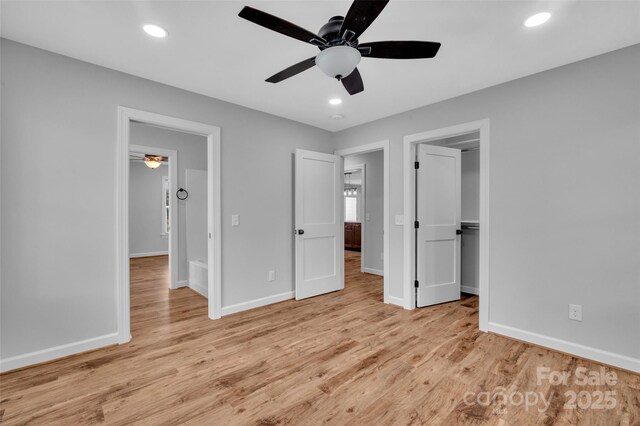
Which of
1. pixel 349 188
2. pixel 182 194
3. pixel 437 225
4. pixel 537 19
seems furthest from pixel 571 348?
pixel 349 188

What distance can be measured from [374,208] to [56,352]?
15.9 feet

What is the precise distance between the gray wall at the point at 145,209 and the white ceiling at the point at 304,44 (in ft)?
20.0

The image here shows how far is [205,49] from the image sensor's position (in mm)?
2295

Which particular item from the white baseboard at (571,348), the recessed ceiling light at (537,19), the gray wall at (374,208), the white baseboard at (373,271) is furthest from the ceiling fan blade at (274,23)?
the white baseboard at (373,271)

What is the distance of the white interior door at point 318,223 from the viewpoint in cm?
399

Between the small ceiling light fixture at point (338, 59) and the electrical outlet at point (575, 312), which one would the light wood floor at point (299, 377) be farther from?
the small ceiling light fixture at point (338, 59)

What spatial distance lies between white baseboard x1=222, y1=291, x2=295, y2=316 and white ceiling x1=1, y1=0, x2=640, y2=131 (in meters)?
2.44

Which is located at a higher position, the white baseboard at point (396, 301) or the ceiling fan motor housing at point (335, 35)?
the ceiling fan motor housing at point (335, 35)

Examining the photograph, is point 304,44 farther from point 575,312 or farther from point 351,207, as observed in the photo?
point 351,207

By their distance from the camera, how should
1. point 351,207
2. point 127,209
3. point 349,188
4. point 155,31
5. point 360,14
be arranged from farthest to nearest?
point 351,207 < point 349,188 < point 127,209 < point 155,31 < point 360,14

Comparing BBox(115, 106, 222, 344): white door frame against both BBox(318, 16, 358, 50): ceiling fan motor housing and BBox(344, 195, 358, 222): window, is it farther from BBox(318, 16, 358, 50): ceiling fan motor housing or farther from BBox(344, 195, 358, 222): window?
BBox(344, 195, 358, 222): window

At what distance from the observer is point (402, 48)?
1.74 m

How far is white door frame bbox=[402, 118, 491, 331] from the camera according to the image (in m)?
2.97

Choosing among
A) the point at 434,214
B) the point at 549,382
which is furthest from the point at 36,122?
the point at 549,382
